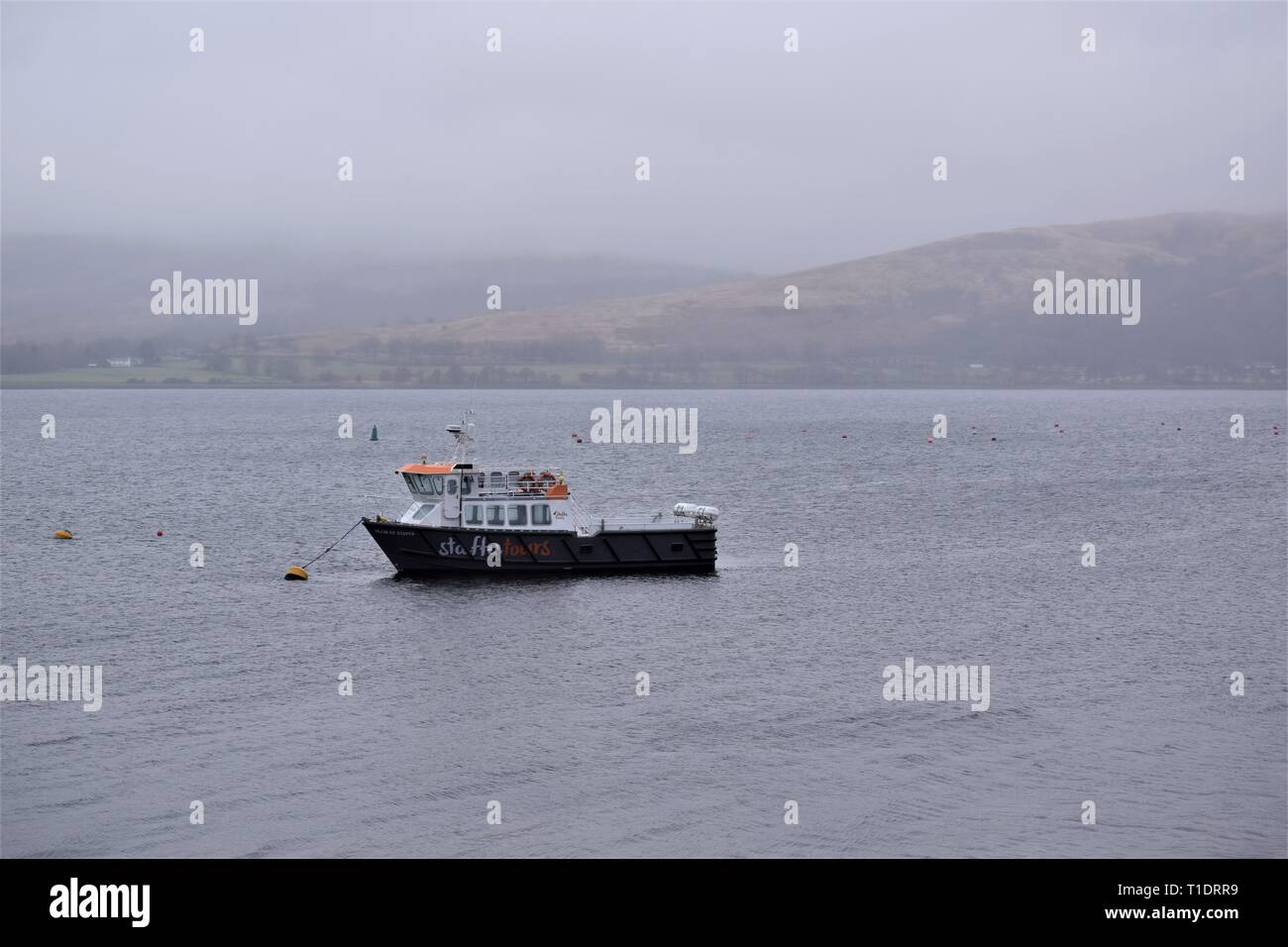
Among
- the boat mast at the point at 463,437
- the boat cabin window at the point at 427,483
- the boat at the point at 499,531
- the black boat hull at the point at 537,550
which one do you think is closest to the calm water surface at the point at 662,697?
the black boat hull at the point at 537,550

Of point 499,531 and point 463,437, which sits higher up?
point 463,437

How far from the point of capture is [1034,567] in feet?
254

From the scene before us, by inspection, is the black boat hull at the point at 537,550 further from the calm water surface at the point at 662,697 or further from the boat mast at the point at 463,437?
the boat mast at the point at 463,437

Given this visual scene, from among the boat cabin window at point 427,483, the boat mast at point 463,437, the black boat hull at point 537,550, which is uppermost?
the boat mast at point 463,437

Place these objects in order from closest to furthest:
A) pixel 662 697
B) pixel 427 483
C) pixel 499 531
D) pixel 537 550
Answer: pixel 662 697, pixel 499 531, pixel 427 483, pixel 537 550

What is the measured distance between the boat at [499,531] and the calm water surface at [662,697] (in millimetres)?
1587

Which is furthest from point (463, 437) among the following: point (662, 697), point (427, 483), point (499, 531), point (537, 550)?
point (662, 697)

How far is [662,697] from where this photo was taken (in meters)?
49.4

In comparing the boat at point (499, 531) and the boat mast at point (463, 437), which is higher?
the boat mast at point (463, 437)

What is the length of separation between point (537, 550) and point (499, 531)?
6.99 feet

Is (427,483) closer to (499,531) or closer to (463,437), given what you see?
(463,437)

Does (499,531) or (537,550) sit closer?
(499,531)

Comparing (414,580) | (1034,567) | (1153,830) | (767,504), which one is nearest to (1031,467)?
(767,504)

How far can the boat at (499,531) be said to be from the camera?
68.9 m
